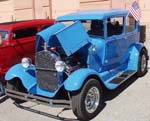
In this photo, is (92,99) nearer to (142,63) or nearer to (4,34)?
(142,63)

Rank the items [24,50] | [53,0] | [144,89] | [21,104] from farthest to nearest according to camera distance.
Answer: [53,0] → [24,50] → [144,89] → [21,104]

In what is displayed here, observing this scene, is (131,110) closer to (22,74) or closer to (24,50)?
(22,74)

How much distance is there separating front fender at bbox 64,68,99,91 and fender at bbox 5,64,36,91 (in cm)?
106

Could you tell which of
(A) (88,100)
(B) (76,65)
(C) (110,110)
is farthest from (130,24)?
(A) (88,100)

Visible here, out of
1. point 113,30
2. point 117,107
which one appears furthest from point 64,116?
point 113,30

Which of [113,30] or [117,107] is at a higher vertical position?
[113,30]

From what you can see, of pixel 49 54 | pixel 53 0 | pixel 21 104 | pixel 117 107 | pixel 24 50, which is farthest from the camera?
pixel 53 0

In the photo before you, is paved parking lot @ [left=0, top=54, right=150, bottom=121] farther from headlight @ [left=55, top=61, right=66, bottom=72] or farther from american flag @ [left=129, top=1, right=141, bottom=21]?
american flag @ [left=129, top=1, right=141, bottom=21]

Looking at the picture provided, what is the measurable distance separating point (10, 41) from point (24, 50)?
472mm

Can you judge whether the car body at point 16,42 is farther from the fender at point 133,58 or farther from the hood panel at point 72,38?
the fender at point 133,58

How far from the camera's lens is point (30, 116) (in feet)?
20.6

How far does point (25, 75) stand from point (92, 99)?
1526 mm

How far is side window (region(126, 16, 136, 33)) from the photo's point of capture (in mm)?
7898

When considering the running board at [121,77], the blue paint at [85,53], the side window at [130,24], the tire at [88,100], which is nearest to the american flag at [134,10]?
the side window at [130,24]
